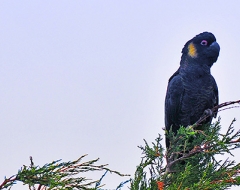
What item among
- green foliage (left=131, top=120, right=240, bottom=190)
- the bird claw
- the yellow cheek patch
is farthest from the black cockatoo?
green foliage (left=131, top=120, right=240, bottom=190)

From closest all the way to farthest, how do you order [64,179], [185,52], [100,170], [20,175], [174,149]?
1. [20,175]
2. [64,179]
3. [100,170]
4. [174,149]
5. [185,52]

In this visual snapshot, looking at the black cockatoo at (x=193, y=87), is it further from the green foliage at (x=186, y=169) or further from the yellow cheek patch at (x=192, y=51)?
the green foliage at (x=186, y=169)

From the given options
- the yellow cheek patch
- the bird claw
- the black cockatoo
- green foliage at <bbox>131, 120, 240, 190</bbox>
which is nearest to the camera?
green foliage at <bbox>131, 120, 240, 190</bbox>

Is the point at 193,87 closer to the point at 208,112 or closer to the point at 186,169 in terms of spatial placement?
the point at 208,112

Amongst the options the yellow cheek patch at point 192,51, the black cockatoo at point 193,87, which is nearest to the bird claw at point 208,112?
the black cockatoo at point 193,87

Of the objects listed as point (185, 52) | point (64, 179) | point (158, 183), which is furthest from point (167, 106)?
point (64, 179)

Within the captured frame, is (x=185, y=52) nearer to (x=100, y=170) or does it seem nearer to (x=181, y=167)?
(x=181, y=167)

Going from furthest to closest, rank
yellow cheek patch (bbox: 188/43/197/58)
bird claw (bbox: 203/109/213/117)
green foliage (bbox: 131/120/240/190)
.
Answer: yellow cheek patch (bbox: 188/43/197/58)
bird claw (bbox: 203/109/213/117)
green foliage (bbox: 131/120/240/190)

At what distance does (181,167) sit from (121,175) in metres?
1.21

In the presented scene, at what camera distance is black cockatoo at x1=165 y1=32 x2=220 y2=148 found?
5.21m

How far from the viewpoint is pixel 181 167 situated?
3.69 m

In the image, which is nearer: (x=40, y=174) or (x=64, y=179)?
(x=40, y=174)

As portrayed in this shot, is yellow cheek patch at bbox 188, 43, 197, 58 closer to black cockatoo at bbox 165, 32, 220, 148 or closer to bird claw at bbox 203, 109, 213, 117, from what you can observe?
black cockatoo at bbox 165, 32, 220, 148

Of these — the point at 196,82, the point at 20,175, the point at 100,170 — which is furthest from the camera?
the point at 196,82
